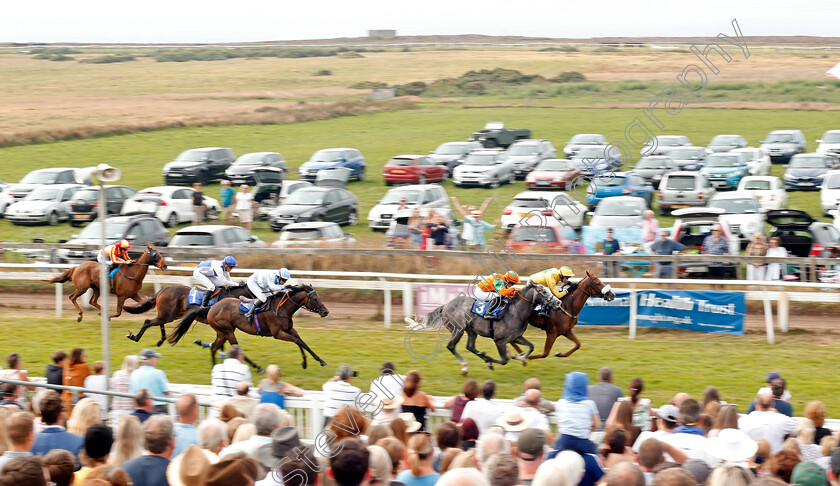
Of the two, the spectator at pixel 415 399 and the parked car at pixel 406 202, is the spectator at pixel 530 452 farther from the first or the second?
the parked car at pixel 406 202

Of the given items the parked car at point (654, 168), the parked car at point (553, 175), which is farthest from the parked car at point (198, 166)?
the parked car at point (654, 168)

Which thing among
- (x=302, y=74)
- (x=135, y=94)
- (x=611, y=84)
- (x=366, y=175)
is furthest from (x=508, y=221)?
(x=302, y=74)

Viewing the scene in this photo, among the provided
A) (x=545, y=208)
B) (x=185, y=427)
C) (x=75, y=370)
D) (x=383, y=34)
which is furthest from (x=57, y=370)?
(x=383, y=34)

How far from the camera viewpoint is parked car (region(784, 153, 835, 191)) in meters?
26.7

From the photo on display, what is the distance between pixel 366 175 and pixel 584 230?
1628 cm

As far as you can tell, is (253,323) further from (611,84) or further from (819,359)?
(611,84)

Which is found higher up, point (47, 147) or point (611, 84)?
point (611, 84)

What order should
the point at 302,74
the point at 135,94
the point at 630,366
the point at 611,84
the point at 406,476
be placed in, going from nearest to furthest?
the point at 406,476 → the point at 630,366 → the point at 611,84 → the point at 135,94 → the point at 302,74

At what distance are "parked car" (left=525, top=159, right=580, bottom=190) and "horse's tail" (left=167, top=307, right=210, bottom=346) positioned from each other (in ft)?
47.1

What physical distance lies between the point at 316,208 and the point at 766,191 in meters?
11.5

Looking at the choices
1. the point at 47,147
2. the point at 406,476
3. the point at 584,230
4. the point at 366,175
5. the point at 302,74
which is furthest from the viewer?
the point at 302,74

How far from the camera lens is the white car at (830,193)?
2259 cm

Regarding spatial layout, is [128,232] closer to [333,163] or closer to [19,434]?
[333,163]

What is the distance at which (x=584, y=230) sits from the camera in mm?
17844
